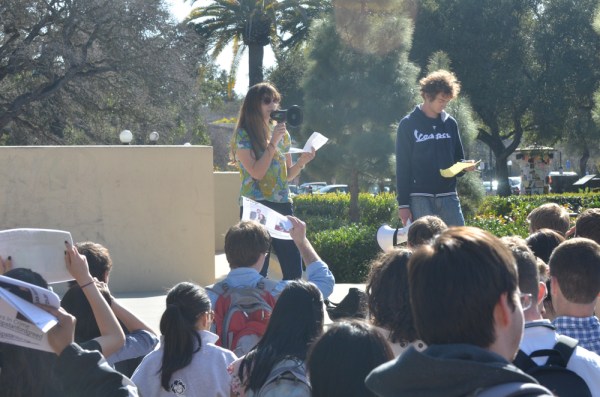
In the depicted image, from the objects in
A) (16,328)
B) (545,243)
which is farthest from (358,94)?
(16,328)

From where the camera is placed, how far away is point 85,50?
25516 millimetres

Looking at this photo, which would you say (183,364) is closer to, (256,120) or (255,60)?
(256,120)

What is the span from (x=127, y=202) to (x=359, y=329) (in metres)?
8.54

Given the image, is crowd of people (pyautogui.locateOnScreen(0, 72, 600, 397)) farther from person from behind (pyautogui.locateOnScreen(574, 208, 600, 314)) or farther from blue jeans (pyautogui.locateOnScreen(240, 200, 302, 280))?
blue jeans (pyautogui.locateOnScreen(240, 200, 302, 280))

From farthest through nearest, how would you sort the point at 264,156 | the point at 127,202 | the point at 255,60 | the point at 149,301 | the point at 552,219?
1. the point at 255,60
2. the point at 127,202
3. the point at 149,301
4. the point at 264,156
5. the point at 552,219

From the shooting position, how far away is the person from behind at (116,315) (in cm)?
390

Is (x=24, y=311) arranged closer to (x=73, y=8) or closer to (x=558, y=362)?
(x=558, y=362)

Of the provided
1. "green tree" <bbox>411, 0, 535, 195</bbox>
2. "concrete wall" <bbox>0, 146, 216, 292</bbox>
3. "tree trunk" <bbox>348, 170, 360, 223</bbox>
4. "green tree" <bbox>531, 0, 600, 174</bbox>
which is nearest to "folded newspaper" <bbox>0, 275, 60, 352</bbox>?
"concrete wall" <bbox>0, 146, 216, 292</bbox>

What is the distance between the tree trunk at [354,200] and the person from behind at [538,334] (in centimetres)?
1524

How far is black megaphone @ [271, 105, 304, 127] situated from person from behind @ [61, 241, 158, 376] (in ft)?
7.02

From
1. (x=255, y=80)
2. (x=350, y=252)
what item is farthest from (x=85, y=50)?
(x=350, y=252)

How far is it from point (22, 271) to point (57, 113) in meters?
24.3

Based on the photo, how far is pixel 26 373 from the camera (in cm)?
273

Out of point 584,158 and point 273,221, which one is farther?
point 584,158
